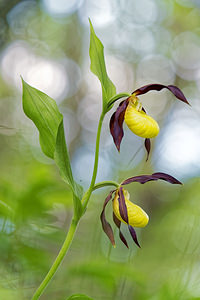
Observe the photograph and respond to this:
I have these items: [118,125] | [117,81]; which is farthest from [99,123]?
[117,81]

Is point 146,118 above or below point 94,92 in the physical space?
above

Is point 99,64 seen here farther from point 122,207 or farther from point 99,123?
point 122,207

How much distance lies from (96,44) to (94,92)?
5.17 m

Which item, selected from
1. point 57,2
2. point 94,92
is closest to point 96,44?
point 94,92

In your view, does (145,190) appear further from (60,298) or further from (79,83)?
(60,298)

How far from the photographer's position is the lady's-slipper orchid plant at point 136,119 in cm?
78

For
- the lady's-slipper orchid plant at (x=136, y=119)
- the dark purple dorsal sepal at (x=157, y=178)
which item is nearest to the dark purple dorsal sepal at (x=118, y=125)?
the lady's-slipper orchid plant at (x=136, y=119)

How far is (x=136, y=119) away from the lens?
0.80 meters

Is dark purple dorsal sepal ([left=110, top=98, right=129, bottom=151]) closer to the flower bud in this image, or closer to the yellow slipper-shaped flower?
the yellow slipper-shaped flower

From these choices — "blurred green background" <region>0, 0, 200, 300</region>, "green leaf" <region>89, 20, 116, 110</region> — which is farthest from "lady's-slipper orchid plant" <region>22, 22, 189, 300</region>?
"blurred green background" <region>0, 0, 200, 300</region>

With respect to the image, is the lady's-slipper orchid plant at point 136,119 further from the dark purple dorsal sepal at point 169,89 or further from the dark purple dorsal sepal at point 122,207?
the dark purple dorsal sepal at point 122,207

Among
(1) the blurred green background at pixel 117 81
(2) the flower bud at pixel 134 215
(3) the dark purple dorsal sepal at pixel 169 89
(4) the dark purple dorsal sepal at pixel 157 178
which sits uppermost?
(3) the dark purple dorsal sepal at pixel 169 89

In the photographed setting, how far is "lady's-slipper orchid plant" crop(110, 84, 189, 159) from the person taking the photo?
776mm

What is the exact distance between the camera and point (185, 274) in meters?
1.01
